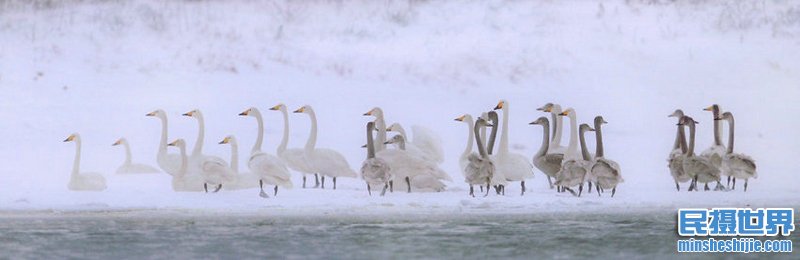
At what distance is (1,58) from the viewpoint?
109 ft

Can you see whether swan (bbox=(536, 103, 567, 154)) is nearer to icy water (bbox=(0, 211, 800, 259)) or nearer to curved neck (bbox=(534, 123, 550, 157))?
curved neck (bbox=(534, 123, 550, 157))

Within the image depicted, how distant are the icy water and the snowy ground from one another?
8.60ft

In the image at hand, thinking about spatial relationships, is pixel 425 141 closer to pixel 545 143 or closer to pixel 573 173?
pixel 545 143

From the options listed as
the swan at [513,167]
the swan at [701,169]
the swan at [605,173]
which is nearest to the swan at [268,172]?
the swan at [513,167]

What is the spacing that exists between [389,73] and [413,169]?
10607 mm

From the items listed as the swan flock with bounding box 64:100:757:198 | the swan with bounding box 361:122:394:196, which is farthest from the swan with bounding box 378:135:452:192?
the swan with bounding box 361:122:394:196

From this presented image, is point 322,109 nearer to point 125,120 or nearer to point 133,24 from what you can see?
point 125,120

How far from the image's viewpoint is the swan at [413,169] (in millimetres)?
21691

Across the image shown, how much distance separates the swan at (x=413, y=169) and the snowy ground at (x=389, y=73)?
584 millimetres

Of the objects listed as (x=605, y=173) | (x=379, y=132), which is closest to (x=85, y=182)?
(x=379, y=132)

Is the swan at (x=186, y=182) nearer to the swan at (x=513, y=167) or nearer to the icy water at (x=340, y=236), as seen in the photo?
the icy water at (x=340, y=236)

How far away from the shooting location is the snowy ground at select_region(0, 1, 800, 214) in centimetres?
2739

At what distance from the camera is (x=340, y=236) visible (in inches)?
718

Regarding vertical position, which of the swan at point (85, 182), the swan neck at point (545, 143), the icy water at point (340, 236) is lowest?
the icy water at point (340, 236)
